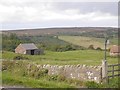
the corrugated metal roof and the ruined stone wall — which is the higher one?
the corrugated metal roof

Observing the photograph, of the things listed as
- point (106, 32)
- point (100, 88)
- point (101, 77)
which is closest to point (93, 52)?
point (106, 32)

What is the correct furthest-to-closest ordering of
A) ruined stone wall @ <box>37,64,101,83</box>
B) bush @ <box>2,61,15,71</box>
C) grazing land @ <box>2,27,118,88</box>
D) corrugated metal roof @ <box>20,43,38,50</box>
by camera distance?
corrugated metal roof @ <box>20,43,38,50</box> → bush @ <box>2,61,15,71</box> → ruined stone wall @ <box>37,64,101,83</box> → grazing land @ <box>2,27,118,88</box>

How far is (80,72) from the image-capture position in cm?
1497

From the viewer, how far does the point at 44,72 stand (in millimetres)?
16516

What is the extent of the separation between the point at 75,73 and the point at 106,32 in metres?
3.22

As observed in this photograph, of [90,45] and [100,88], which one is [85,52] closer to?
[90,45]

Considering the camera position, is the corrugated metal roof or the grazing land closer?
the grazing land

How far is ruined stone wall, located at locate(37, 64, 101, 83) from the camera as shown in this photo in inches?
535

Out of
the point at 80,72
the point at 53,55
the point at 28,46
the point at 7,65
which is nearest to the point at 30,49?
the point at 28,46

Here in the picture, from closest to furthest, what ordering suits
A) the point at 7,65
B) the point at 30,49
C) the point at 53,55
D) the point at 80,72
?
the point at 80,72 < the point at 7,65 < the point at 53,55 < the point at 30,49

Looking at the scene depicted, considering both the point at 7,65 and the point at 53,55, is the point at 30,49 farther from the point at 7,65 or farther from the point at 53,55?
the point at 7,65

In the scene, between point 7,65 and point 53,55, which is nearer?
point 7,65

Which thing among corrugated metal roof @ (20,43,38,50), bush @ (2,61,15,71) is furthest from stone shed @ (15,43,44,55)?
bush @ (2,61,15,71)

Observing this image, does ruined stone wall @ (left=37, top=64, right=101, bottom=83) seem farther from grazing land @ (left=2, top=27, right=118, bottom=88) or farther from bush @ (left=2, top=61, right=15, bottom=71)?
bush @ (left=2, top=61, right=15, bottom=71)
